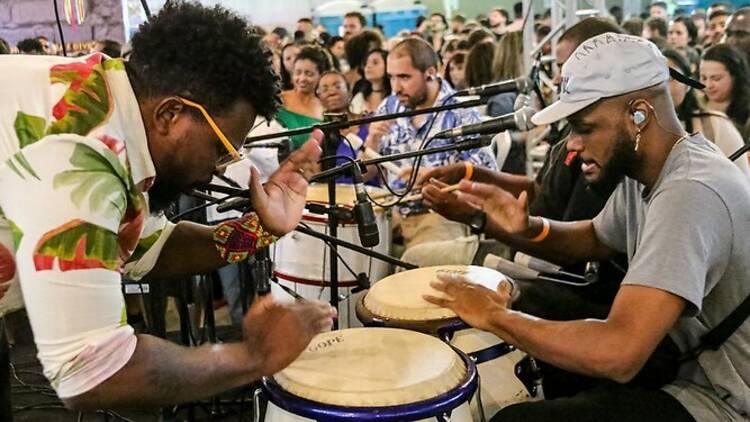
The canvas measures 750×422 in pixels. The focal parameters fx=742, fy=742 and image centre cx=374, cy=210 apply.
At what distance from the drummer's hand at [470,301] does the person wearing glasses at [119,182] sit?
0.38 meters

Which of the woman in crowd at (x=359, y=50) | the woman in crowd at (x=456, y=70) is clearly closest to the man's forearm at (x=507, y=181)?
the woman in crowd at (x=456, y=70)

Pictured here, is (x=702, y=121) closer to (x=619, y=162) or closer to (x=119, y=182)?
(x=619, y=162)

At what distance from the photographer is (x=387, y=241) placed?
3225mm

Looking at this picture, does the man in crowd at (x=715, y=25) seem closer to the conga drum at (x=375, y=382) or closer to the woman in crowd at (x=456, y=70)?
the woman in crowd at (x=456, y=70)

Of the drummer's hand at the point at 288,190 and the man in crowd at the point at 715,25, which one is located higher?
the man in crowd at the point at 715,25

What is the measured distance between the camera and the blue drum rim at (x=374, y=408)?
1373 mm

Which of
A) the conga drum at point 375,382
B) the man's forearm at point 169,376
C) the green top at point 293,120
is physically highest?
the green top at point 293,120

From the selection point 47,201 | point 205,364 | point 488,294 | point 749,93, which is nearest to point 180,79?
point 47,201

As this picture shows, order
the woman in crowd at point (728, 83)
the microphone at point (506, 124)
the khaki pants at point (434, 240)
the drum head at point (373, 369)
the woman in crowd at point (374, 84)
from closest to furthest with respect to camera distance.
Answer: the drum head at point (373, 369)
the microphone at point (506, 124)
the khaki pants at point (434, 240)
the woman in crowd at point (728, 83)
the woman in crowd at point (374, 84)

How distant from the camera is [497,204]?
2.15m

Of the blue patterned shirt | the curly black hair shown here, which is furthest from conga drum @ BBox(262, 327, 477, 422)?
the blue patterned shirt

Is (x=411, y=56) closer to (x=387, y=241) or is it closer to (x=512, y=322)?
(x=387, y=241)

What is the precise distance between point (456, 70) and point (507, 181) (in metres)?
3.43

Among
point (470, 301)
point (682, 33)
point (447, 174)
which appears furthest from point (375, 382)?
point (682, 33)
